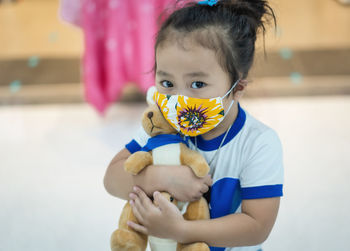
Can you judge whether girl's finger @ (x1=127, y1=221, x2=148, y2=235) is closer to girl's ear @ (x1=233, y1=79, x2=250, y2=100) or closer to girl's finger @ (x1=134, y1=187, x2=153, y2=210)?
girl's finger @ (x1=134, y1=187, x2=153, y2=210)

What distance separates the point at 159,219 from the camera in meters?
0.81

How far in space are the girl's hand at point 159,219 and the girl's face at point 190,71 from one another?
21 cm

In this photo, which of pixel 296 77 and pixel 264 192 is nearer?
pixel 264 192

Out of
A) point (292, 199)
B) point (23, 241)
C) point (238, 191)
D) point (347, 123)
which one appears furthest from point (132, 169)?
point (347, 123)

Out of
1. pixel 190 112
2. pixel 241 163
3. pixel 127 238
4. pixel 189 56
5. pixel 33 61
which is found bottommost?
pixel 33 61

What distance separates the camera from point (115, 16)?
6.59 ft

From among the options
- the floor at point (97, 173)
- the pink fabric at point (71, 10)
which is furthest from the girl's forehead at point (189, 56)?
the pink fabric at point (71, 10)

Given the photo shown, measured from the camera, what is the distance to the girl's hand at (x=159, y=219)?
807mm

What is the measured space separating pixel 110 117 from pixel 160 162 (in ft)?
4.79

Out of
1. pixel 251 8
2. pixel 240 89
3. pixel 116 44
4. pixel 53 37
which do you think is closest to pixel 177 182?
pixel 240 89

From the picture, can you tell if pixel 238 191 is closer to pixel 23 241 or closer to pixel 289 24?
pixel 23 241

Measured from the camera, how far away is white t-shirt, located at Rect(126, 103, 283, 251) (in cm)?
84

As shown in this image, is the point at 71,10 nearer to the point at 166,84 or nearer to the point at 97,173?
the point at 97,173

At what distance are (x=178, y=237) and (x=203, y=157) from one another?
162 mm
